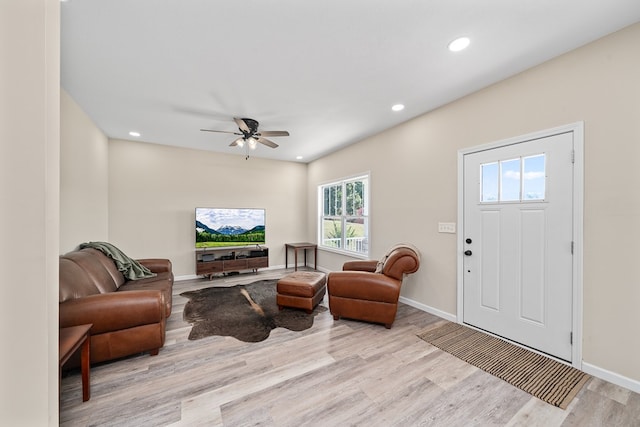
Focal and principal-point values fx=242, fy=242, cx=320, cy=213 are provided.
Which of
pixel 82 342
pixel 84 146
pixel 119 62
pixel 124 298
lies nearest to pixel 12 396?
pixel 82 342

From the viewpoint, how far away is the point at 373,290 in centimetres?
275

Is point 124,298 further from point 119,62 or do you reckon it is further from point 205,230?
point 205,230

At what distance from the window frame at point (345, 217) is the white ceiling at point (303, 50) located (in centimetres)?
156

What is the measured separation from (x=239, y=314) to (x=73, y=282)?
5.52ft

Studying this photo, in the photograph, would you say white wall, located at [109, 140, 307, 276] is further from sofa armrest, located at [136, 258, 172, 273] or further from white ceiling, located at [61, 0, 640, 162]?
white ceiling, located at [61, 0, 640, 162]

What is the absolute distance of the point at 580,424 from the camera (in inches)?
60.0

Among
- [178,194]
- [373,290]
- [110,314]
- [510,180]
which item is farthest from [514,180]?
[178,194]

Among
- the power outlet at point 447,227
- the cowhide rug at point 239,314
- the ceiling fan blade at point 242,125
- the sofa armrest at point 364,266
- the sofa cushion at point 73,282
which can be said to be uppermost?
the ceiling fan blade at point 242,125

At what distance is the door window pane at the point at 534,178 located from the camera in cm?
227

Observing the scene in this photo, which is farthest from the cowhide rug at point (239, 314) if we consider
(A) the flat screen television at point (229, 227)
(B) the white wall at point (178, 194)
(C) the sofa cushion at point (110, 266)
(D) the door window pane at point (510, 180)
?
(D) the door window pane at point (510, 180)

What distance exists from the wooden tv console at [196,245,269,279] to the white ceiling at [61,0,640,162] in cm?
270

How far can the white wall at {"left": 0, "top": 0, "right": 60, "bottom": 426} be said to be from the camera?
89 centimetres

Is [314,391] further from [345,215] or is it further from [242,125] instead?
[345,215]

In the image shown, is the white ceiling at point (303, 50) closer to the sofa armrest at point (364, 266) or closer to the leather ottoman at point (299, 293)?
the sofa armrest at point (364, 266)
